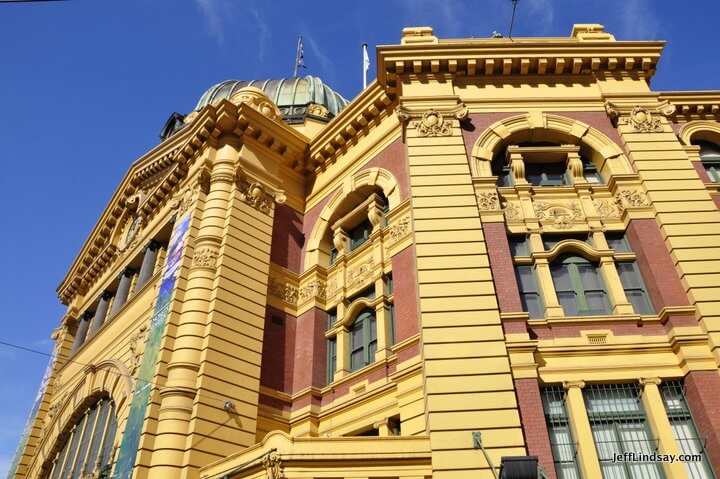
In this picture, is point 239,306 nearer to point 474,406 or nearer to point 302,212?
point 302,212

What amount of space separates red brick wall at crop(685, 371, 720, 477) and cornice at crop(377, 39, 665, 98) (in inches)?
465

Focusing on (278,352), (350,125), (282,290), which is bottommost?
(278,352)

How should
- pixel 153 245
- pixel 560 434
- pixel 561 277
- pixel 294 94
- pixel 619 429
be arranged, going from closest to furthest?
pixel 560 434 → pixel 619 429 → pixel 561 277 → pixel 153 245 → pixel 294 94

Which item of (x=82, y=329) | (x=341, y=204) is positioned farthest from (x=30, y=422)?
(x=341, y=204)

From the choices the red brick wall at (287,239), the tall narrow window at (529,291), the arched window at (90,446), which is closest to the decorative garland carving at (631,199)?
the tall narrow window at (529,291)

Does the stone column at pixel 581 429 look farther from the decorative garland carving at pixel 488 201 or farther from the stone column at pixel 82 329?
the stone column at pixel 82 329

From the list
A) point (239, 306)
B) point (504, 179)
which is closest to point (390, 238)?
point (504, 179)

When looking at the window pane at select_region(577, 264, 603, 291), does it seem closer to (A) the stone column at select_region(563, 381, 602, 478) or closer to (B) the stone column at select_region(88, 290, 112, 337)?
(A) the stone column at select_region(563, 381, 602, 478)

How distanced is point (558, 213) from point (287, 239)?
11.0 meters

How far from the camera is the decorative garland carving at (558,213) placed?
17656 millimetres

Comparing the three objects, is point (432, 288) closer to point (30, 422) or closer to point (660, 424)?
point (660, 424)

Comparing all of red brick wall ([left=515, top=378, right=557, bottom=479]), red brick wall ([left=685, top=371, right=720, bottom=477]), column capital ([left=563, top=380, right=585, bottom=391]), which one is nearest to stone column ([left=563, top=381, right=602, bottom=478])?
column capital ([left=563, top=380, right=585, bottom=391])

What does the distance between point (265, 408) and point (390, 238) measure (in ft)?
23.6

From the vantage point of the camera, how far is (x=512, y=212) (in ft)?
58.9
